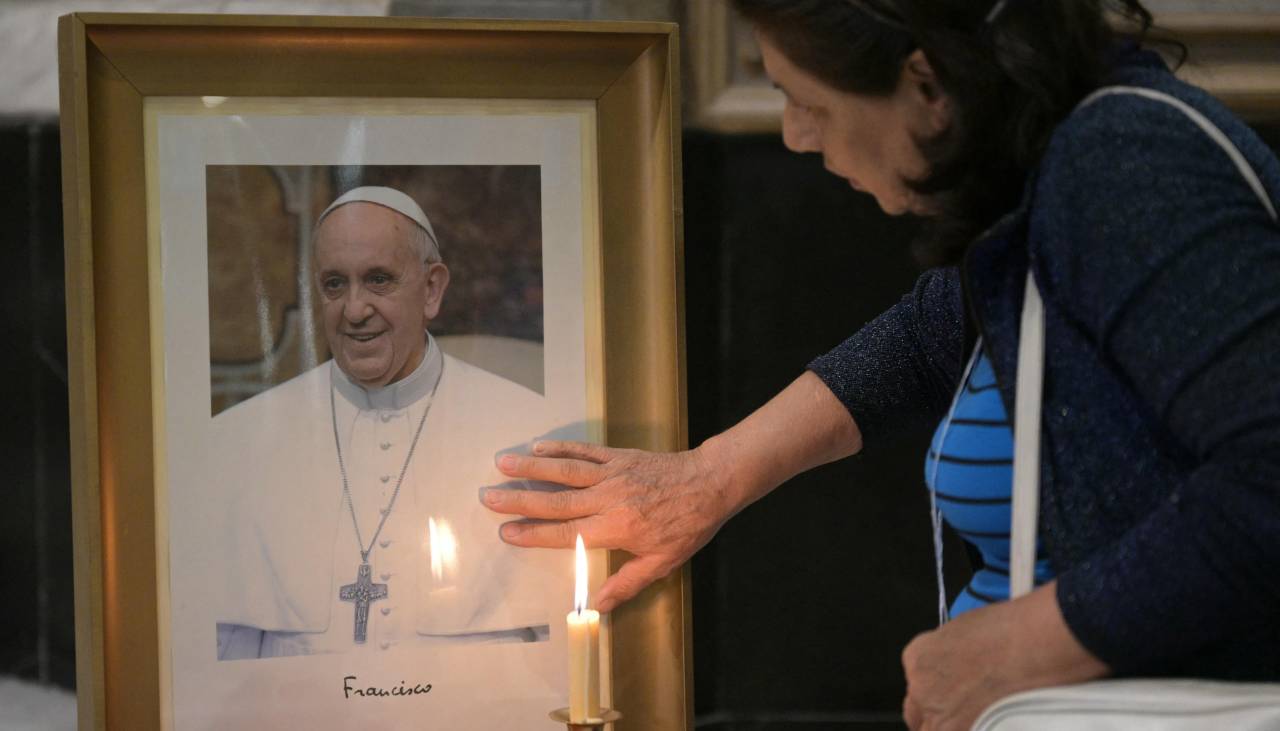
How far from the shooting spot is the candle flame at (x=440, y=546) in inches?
39.5

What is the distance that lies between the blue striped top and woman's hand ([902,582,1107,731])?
83 mm

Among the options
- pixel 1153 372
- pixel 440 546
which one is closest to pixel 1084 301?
pixel 1153 372

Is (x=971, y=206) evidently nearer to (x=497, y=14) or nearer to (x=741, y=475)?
(x=741, y=475)

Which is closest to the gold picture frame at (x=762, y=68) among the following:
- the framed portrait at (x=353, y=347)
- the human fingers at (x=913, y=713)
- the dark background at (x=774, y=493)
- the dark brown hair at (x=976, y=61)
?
the dark background at (x=774, y=493)

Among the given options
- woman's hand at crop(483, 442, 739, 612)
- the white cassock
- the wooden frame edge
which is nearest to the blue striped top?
woman's hand at crop(483, 442, 739, 612)

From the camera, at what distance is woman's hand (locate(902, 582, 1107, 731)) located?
25.8 inches

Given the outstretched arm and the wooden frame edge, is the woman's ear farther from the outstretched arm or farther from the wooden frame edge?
the wooden frame edge

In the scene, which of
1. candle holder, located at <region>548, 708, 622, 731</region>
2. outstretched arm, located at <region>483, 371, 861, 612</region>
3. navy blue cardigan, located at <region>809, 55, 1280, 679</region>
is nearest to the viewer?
navy blue cardigan, located at <region>809, 55, 1280, 679</region>

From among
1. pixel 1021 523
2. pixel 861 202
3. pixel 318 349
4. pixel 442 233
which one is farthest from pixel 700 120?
pixel 1021 523

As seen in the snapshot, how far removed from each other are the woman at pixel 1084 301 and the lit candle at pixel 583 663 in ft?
0.88

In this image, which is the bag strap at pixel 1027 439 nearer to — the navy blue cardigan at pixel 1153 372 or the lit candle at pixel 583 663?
the navy blue cardigan at pixel 1153 372

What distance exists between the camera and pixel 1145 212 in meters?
0.61

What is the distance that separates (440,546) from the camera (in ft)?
3.30

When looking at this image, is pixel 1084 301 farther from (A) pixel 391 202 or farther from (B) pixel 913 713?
(A) pixel 391 202
